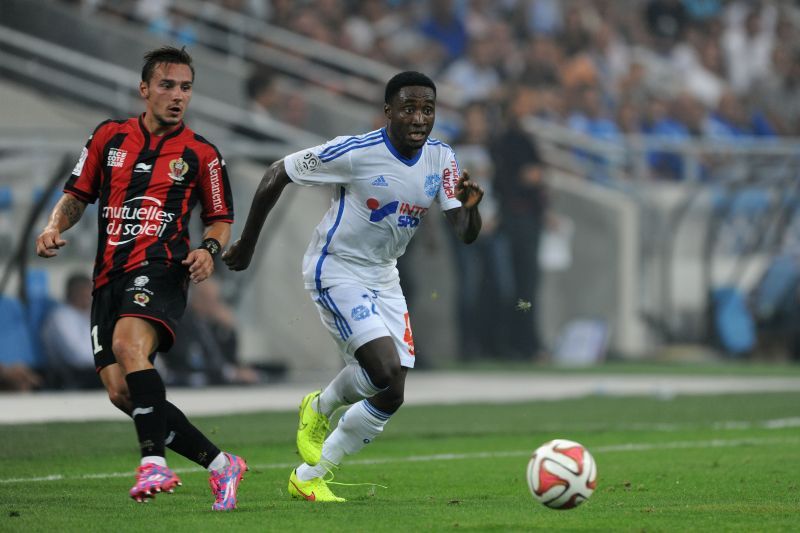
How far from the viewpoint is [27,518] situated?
711cm

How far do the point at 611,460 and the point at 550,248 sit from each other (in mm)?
12141

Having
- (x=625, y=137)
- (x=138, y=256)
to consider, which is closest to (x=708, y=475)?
(x=138, y=256)

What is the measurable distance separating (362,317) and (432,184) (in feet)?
2.82

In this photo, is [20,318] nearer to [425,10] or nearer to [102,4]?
[102,4]

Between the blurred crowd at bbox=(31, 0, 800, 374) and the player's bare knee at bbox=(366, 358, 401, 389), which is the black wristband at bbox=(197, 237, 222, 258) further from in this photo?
the blurred crowd at bbox=(31, 0, 800, 374)

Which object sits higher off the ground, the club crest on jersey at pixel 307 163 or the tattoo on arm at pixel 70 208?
the club crest on jersey at pixel 307 163

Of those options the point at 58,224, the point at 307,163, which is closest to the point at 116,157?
the point at 58,224

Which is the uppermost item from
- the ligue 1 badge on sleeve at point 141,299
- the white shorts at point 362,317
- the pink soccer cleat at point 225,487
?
the ligue 1 badge on sleeve at point 141,299

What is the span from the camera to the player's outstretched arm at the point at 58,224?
7.63m

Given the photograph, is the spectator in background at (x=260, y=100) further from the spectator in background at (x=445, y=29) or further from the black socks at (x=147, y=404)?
the black socks at (x=147, y=404)

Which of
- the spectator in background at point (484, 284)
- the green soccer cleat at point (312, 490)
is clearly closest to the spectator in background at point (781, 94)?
the spectator in background at point (484, 284)

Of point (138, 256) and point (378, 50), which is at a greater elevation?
point (378, 50)

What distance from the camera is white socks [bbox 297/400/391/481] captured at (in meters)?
8.18

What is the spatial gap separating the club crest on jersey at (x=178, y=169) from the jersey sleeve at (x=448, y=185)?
4.85 ft
